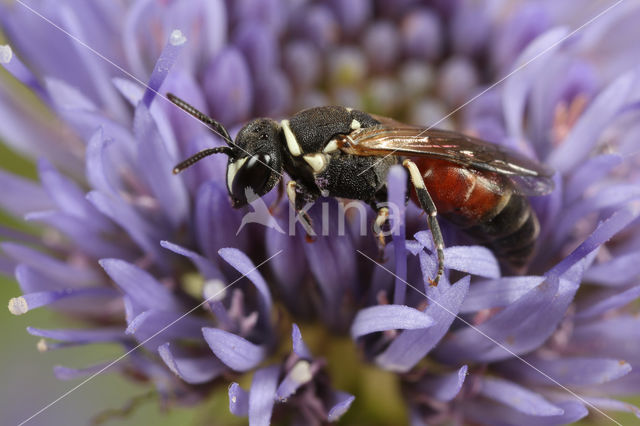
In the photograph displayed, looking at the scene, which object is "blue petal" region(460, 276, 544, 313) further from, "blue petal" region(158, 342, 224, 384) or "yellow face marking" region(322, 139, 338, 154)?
"blue petal" region(158, 342, 224, 384)

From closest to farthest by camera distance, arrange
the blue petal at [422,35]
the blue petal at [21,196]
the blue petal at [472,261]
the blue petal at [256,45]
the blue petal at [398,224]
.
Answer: the blue petal at [398,224] < the blue petal at [472,261] < the blue petal at [21,196] < the blue petal at [256,45] < the blue petal at [422,35]

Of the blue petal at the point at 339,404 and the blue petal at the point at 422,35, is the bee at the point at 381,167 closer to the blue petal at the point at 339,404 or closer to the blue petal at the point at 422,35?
the blue petal at the point at 339,404

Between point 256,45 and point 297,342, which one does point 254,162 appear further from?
point 256,45

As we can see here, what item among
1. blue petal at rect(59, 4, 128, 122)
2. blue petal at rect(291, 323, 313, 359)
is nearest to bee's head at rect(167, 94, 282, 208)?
blue petal at rect(291, 323, 313, 359)

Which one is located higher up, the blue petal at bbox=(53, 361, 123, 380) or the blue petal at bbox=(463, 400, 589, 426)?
the blue petal at bbox=(53, 361, 123, 380)

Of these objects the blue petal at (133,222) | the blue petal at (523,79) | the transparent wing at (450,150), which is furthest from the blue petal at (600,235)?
the blue petal at (133,222)

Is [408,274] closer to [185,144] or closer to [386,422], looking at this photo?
[386,422]

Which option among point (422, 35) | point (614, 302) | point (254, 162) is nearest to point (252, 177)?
point (254, 162)

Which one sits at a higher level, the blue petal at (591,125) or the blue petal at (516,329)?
the blue petal at (591,125)
